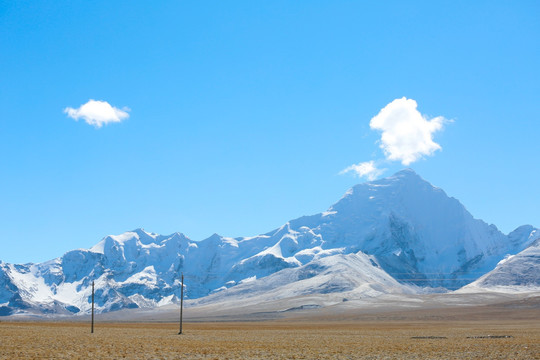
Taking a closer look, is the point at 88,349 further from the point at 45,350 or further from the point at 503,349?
the point at 503,349

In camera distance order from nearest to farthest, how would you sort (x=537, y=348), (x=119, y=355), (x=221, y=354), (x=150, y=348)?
(x=119, y=355) < (x=221, y=354) < (x=150, y=348) < (x=537, y=348)

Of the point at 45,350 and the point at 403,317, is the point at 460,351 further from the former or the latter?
the point at 403,317

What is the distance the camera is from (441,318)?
609 ft

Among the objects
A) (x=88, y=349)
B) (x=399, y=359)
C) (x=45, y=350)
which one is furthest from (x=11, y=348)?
(x=399, y=359)

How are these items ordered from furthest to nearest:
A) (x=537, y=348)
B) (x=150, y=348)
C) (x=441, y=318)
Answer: (x=441, y=318), (x=537, y=348), (x=150, y=348)

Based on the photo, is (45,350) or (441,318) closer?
(45,350)

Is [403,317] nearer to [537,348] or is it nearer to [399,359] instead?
[537,348]

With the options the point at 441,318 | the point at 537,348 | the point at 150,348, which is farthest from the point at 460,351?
the point at 441,318

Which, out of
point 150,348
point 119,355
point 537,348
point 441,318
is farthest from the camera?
point 441,318

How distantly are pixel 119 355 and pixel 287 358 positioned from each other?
12.4m

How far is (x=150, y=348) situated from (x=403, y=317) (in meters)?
154

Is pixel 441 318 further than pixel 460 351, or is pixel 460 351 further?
pixel 441 318

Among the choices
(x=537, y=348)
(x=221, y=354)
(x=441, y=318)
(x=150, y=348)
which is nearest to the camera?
(x=221, y=354)

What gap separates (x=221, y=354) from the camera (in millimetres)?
44188
